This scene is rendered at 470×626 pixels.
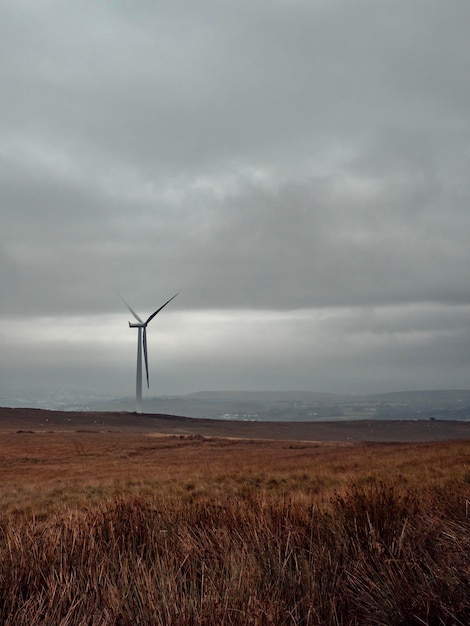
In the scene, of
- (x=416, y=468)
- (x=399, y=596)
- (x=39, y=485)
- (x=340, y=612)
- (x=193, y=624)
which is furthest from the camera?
(x=39, y=485)

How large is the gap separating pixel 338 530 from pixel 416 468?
17.2m

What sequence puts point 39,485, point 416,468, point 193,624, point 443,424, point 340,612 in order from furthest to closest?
point 443,424
point 39,485
point 416,468
point 340,612
point 193,624

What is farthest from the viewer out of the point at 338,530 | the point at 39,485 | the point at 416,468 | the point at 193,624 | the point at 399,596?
the point at 39,485

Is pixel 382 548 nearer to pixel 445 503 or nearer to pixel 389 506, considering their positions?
pixel 389 506

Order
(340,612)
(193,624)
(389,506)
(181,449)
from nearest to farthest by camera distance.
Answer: (193,624), (340,612), (389,506), (181,449)

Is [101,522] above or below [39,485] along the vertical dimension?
above

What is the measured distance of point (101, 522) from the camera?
8.30 meters

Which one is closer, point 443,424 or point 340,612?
point 340,612

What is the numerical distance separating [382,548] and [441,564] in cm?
102

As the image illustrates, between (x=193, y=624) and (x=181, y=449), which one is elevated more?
(x=193, y=624)

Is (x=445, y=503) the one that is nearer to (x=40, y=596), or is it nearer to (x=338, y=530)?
(x=338, y=530)

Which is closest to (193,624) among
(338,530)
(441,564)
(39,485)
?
(441,564)

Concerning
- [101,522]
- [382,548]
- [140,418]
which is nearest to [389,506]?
[382,548]

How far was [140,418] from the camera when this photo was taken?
12069cm
